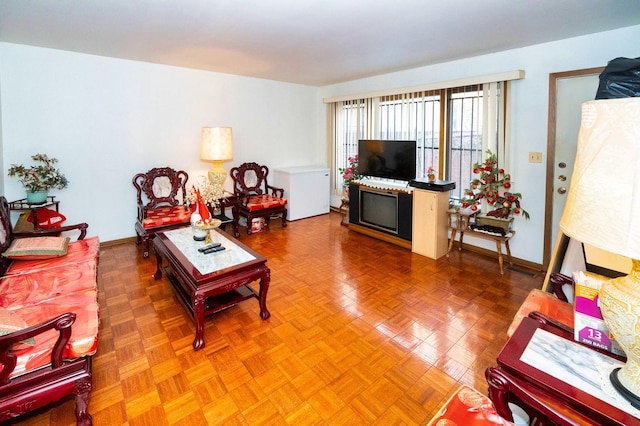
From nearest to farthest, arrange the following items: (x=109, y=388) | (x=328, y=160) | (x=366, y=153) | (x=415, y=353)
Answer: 1. (x=109, y=388)
2. (x=415, y=353)
3. (x=366, y=153)
4. (x=328, y=160)

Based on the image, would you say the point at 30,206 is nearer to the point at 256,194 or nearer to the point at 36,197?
the point at 36,197

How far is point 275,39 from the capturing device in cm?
329

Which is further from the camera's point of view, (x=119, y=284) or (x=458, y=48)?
(x=458, y=48)

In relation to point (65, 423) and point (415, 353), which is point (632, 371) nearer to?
point (415, 353)

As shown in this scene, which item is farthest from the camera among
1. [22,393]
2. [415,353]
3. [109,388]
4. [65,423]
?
[415,353]

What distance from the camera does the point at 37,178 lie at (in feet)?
11.8

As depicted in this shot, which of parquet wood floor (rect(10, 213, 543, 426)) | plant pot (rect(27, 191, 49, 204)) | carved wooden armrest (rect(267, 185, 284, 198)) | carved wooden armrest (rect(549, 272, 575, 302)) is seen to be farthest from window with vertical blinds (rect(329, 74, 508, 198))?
plant pot (rect(27, 191, 49, 204))

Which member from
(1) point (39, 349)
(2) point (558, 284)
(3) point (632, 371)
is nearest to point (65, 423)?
(1) point (39, 349)

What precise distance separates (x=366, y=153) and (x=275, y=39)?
2185mm

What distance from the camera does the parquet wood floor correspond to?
180 cm

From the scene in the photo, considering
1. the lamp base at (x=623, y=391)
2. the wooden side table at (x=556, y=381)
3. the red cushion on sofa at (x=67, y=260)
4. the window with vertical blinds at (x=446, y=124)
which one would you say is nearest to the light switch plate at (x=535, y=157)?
the window with vertical blinds at (x=446, y=124)

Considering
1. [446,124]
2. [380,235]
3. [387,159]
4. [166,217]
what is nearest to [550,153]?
[446,124]

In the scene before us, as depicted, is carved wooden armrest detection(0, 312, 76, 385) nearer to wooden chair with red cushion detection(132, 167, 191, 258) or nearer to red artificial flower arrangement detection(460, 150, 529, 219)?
wooden chair with red cushion detection(132, 167, 191, 258)

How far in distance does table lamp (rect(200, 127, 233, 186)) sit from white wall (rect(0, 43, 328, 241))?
0.60 m
